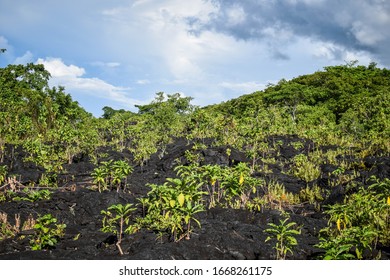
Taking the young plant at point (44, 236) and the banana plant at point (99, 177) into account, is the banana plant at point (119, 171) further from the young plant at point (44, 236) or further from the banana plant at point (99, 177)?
the young plant at point (44, 236)

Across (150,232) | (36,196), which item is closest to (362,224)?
(150,232)

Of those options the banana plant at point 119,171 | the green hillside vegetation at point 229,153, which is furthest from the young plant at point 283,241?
the banana plant at point 119,171

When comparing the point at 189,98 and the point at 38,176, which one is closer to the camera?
the point at 38,176

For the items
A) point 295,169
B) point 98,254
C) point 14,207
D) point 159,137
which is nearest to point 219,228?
point 98,254

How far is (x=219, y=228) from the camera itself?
6352 mm

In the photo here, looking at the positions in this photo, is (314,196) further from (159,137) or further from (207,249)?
(159,137)

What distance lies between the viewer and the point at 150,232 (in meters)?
6.53

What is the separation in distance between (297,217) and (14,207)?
655 centimetres

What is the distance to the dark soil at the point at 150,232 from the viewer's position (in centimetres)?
539

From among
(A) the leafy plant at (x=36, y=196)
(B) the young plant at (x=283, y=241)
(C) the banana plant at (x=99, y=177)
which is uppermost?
(C) the banana plant at (x=99, y=177)

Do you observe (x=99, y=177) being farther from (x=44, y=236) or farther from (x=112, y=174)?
(x=44, y=236)
